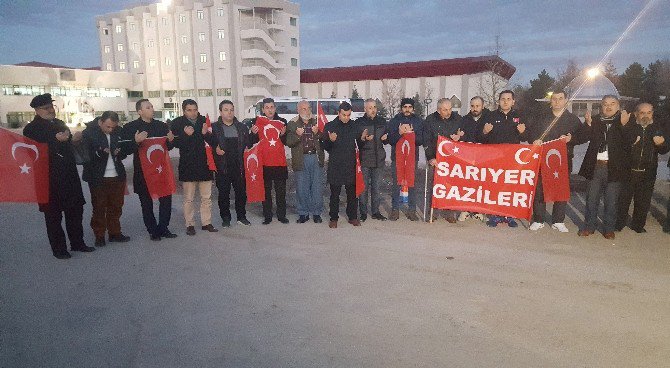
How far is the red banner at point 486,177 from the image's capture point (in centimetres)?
641

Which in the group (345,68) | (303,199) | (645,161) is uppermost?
(345,68)

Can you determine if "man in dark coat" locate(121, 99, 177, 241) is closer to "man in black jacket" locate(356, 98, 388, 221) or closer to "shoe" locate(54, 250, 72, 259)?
"shoe" locate(54, 250, 72, 259)

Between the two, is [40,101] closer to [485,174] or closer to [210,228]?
[210,228]

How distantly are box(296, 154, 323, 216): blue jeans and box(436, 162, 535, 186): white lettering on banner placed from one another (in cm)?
200

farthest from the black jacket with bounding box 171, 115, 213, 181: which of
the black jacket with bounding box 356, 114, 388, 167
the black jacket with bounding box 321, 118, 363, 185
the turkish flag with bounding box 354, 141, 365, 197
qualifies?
the black jacket with bounding box 356, 114, 388, 167

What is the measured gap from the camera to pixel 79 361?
3182 millimetres

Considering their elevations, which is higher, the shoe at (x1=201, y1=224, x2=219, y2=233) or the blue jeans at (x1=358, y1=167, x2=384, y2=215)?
the blue jeans at (x1=358, y1=167, x2=384, y2=215)

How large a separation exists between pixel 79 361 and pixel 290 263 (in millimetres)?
2452

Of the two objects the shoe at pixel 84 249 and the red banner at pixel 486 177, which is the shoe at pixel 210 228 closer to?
the shoe at pixel 84 249

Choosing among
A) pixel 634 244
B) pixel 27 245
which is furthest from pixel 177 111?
pixel 634 244

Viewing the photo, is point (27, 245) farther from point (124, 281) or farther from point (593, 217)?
point (593, 217)

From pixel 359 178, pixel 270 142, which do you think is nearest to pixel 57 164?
pixel 270 142

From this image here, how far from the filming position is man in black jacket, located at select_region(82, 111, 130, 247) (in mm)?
5895

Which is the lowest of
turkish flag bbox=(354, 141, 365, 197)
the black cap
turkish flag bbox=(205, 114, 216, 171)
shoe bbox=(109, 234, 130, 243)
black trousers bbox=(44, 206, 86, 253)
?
shoe bbox=(109, 234, 130, 243)
